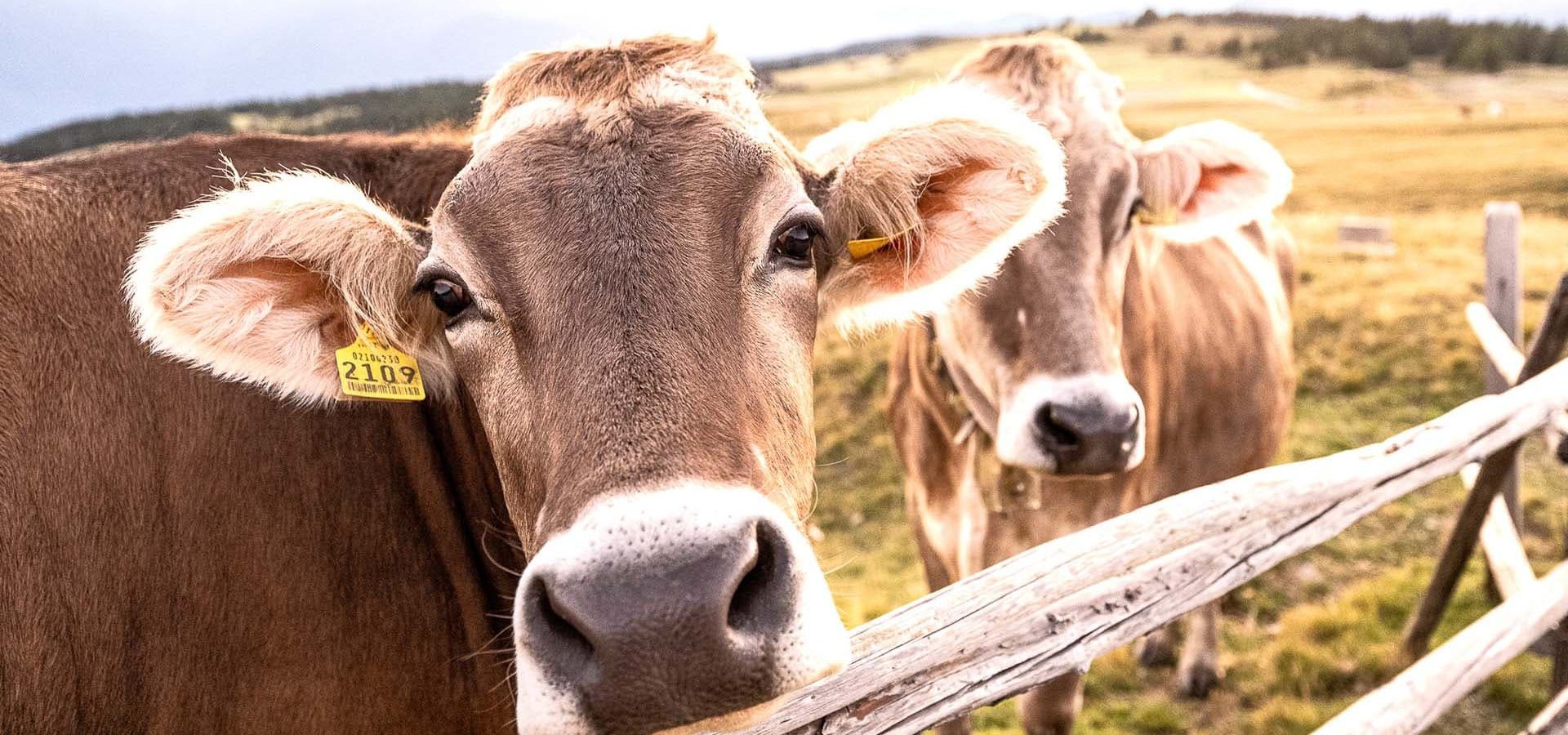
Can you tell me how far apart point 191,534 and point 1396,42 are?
210ft

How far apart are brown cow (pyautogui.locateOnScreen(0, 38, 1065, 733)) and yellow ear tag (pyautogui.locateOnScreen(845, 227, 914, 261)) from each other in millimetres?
18

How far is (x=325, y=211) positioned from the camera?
7.16 feet

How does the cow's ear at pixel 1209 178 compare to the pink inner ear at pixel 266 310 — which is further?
the cow's ear at pixel 1209 178

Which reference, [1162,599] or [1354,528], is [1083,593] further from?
[1354,528]

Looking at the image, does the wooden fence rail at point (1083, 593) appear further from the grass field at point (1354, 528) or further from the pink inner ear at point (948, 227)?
the pink inner ear at point (948, 227)

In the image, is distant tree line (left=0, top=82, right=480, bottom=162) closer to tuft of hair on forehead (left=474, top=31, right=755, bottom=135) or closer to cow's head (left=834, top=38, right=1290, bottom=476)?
tuft of hair on forehead (left=474, top=31, right=755, bottom=135)

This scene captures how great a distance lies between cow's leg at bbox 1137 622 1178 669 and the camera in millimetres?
5676

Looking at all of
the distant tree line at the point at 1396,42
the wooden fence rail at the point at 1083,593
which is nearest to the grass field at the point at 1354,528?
the wooden fence rail at the point at 1083,593

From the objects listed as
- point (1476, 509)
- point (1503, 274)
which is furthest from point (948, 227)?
point (1503, 274)

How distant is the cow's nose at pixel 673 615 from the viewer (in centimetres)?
152

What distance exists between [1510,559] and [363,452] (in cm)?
514

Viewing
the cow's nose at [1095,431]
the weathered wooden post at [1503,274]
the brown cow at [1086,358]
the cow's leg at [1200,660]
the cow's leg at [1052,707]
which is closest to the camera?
the cow's nose at [1095,431]

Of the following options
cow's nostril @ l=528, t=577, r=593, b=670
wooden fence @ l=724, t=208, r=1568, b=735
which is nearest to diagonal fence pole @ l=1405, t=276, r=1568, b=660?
wooden fence @ l=724, t=208, r=1568, b=735

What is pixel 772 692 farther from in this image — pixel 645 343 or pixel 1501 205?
pixel 1501 205
